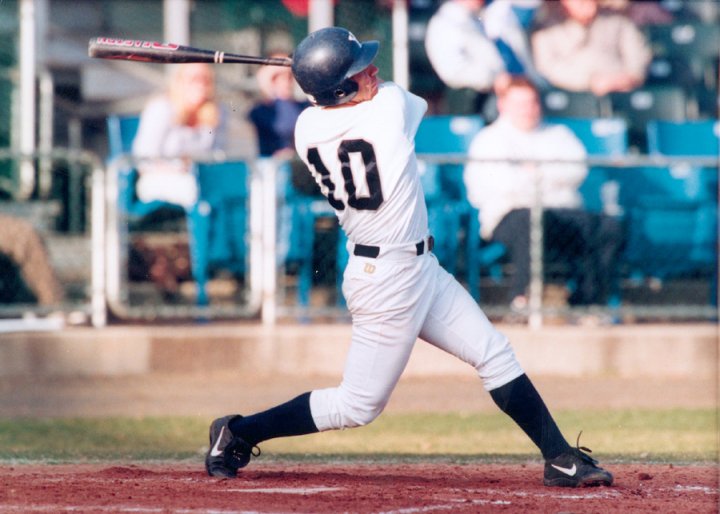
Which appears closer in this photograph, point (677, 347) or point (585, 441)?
point (585, 441)

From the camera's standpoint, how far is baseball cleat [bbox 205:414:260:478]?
6148mm

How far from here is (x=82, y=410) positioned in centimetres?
947

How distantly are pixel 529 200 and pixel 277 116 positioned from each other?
7.12 feet

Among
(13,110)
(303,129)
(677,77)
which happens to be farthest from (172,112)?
(303,129)

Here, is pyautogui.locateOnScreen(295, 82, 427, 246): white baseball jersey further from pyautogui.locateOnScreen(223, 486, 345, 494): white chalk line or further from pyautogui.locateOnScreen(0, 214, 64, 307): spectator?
pyautogui.locateOnScreen(0, 214, 64, 307): spectator

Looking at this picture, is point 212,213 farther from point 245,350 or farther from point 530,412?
point 530,412

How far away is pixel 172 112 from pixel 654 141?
400 centimetres

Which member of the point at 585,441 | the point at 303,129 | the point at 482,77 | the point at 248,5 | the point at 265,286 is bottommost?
the point at 585,441

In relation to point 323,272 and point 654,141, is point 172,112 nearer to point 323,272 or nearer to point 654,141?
point 323,272

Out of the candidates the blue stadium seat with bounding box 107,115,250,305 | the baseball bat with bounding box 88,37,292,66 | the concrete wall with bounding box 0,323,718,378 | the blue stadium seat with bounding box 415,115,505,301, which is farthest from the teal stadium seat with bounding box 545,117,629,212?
the baseball bat with bounding box 88,37,292,66

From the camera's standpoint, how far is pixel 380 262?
18.6ft

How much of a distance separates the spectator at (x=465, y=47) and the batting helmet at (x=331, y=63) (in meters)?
6.15

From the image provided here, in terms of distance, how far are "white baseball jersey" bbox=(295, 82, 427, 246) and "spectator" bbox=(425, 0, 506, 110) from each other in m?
6.06

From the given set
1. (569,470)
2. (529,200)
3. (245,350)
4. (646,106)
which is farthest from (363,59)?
(646,106)
